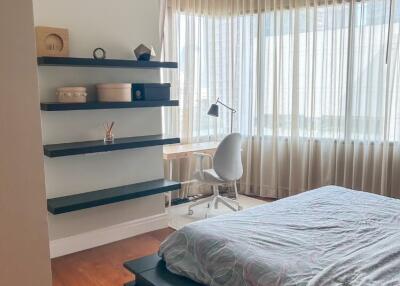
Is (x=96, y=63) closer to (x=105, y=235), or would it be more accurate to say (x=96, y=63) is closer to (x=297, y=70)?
(x=105, y=235)

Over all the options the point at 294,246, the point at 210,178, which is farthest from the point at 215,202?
the point at 294,246

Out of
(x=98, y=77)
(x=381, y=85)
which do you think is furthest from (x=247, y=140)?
(x=98, y=77)

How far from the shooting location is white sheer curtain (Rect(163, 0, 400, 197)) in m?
3.78

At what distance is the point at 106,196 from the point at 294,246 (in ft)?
5.78

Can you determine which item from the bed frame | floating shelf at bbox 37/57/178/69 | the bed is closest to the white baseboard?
the bed frame

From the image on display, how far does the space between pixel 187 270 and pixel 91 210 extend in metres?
1.57

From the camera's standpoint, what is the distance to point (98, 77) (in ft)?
10.5

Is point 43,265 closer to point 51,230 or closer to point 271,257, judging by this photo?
point 271,257

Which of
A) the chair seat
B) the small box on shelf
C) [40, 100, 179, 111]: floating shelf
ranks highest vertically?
the small box on shelf

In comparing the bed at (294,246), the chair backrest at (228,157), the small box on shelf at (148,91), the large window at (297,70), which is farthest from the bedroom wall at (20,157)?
the large window at (297,70)

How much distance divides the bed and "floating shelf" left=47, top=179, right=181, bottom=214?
1019 mm

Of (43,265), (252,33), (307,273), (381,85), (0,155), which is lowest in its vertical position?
(307,273)

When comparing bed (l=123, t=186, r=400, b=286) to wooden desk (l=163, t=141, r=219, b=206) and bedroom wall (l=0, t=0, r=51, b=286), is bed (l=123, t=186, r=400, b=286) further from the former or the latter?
wooden desk (l=163, t=141, r=219, b=206)

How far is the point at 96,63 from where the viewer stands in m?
2.99
